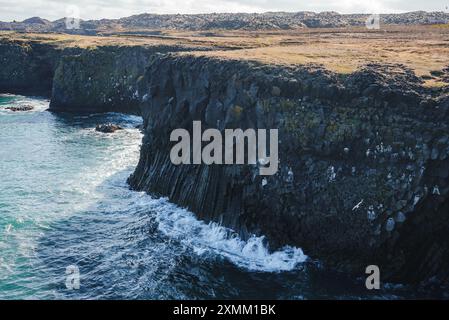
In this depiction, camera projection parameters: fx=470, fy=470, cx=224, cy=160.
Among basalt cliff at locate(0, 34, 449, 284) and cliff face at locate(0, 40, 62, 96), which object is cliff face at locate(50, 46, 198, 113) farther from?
basalt cliff at locate(0, 34, 449, 284)

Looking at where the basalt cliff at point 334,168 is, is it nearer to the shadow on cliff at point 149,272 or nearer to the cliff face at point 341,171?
the cliff face at point 341,171

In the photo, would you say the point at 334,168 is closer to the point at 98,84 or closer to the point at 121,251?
the point at 121,251

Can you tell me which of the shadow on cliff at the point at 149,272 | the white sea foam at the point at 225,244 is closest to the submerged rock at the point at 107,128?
the shadow on cliff at the point at 149,272

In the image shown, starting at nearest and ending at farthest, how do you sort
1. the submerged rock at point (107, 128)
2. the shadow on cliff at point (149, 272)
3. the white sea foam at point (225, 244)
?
the shadow on cliff at point (149, 272), the white sea foam at point (225, 244), the submerged rock at point (107, 128)

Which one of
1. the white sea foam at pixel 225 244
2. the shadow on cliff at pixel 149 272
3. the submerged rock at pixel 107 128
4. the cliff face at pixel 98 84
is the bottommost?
the shadow on cliff at pixel 149 272

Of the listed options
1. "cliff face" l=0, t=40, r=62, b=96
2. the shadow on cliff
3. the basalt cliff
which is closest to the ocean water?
the shadow on cliff

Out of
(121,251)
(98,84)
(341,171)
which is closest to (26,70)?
(98,84)

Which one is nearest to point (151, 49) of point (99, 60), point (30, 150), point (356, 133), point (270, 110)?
point (99, 60)
